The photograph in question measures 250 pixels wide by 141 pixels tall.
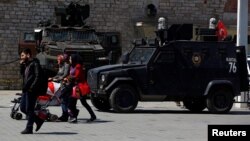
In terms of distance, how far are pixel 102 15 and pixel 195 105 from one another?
15.2m

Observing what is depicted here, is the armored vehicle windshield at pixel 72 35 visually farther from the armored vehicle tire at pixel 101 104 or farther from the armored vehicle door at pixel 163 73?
the armored vehicle door at pixel 163 73

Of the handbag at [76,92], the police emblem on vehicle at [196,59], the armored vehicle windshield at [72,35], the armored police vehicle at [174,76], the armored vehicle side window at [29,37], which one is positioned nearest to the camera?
the handbag at [76,92]

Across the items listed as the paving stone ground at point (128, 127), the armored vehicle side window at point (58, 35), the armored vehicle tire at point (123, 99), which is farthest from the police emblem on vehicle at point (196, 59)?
the armored vehicle side window at point (58, 35)

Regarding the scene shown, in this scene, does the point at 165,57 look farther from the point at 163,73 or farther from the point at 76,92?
the point at 76,92

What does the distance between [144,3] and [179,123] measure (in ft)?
65.9

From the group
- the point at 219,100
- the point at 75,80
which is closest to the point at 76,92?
the point at 75,80

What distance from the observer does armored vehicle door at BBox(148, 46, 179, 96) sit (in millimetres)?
19688

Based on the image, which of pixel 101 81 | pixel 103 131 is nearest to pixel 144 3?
pixel 101 81

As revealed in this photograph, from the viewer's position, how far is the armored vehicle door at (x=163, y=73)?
19.7 m

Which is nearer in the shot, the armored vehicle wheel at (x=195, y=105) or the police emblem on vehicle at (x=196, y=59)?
the police emblem on vehicle at (x=196, y=59)

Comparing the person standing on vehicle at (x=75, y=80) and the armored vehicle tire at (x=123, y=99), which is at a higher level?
the person standing on vehicle at (x=75, y=80)

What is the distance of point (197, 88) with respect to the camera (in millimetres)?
20031

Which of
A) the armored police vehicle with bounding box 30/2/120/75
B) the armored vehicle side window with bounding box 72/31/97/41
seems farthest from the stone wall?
the armored vehicle side window with bounding box 72/31/97/41

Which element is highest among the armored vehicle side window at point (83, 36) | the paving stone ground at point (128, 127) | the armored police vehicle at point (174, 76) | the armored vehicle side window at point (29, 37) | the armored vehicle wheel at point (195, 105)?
the armored vehicle side window at point (83, 36)
